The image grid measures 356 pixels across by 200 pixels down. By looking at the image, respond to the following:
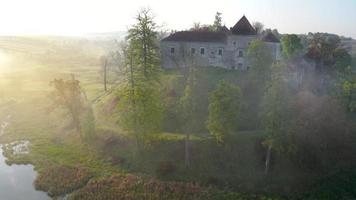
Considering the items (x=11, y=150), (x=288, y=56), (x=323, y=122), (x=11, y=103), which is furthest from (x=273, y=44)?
(x=11, y=103)

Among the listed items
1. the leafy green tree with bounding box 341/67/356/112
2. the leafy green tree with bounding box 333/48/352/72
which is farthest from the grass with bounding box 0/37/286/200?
the leafy green tree with bounding box 333/48/352/72

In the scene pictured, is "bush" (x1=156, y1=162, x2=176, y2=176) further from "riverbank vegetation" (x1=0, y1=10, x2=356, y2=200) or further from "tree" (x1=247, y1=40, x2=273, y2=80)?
"tree" (x1=247, y1=40, x2=273, y2=80)

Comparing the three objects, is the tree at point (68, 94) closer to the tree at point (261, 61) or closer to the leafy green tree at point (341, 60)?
the tree at point (261, 61)

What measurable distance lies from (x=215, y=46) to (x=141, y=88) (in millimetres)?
27225

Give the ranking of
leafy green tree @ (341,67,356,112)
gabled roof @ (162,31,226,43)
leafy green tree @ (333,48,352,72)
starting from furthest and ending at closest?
1. gabled roof @ (162,31,226,43)
2. leafy green tree @ (333,48,352,72)
3. leafy green tree @ (341,67,356,112)

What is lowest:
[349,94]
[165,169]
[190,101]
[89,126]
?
[165,169]

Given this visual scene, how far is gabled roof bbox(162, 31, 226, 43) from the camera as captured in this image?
60906 mm

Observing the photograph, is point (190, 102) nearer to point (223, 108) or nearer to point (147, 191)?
point (223, 108)

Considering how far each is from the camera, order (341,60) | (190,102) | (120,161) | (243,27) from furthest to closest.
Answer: (243,27) < (341,60) < (120,161) < (190,102)

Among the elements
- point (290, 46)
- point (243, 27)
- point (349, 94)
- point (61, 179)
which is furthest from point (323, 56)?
point (61, 179)

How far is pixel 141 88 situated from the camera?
121 ft

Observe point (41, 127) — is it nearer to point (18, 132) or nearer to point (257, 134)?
point (18, 132)

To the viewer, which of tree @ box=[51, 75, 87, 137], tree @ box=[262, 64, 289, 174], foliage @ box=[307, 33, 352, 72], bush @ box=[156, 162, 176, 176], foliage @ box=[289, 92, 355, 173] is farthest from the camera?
foliage @ box=[307, 33, 352, 72]

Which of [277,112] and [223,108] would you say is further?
[223,108]
